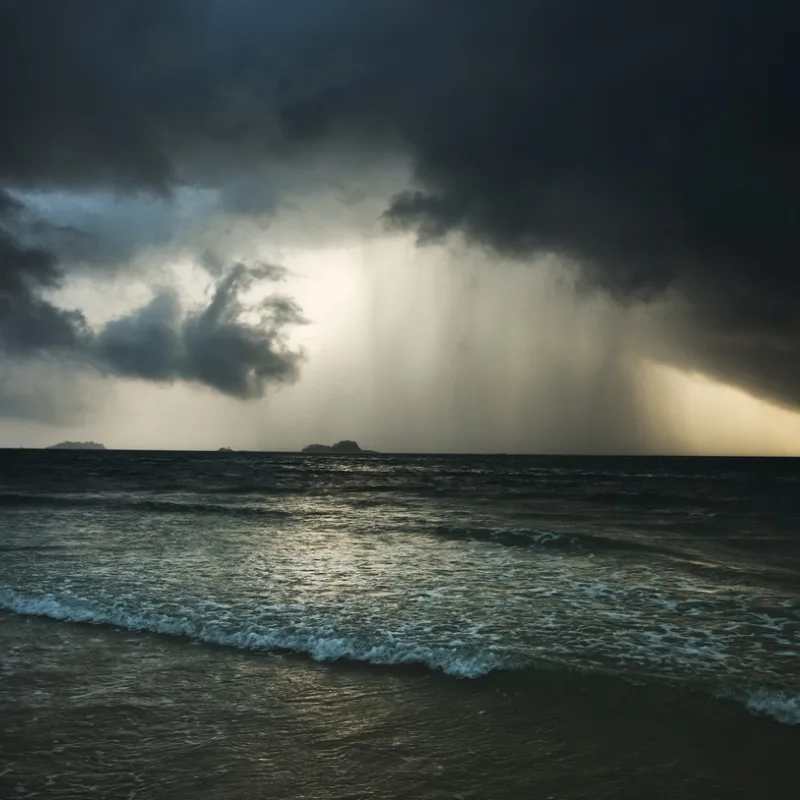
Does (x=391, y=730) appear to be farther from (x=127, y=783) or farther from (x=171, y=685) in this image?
(x=171, y=685)

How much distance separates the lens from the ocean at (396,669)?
7008 mm

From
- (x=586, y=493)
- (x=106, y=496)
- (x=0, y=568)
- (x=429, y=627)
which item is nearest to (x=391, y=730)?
(x=429, y=627)

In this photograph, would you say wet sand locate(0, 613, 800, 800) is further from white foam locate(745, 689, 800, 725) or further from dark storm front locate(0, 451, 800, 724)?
dark storm front locate(0, 451, 800, 724)

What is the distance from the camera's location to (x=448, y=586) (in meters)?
16.1

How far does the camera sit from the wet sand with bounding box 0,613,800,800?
6.73 metres

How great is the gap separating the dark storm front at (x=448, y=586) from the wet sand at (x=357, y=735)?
32.8 inches

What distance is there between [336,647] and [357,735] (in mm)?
3424

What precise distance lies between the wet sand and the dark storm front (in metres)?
0.83

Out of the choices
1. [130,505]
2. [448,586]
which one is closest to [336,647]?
[448,586]

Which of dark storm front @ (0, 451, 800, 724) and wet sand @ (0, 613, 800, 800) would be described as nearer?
wet sand @ (0, 613, 800, 800)

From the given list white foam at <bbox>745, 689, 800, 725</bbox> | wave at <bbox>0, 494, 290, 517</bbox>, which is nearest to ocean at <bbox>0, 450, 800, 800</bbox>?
white foam at <bbox>745, 689, 800, 725</bbox>

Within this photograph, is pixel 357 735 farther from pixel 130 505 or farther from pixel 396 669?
pixel 130 505

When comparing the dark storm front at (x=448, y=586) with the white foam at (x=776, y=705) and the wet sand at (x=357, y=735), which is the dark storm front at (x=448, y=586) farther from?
the wet sand at (x=357, y=735)

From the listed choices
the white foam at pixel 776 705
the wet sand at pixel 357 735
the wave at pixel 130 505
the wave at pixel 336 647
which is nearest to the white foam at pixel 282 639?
the wave at pixel 336 647
